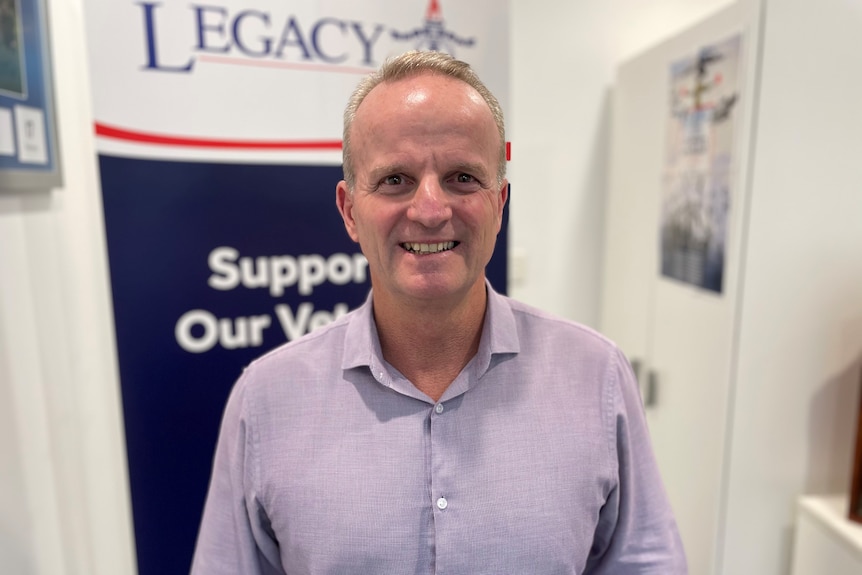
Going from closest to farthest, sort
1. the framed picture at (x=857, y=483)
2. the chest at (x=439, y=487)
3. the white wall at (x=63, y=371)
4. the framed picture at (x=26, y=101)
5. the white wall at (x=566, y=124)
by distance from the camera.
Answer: the chest at (x=439, y=487), the framed picture at (x=26, y=101), the white wall at (x=63, y=371), the framed picture at (x=857, y=483), the white wall at (x=566, y=124)

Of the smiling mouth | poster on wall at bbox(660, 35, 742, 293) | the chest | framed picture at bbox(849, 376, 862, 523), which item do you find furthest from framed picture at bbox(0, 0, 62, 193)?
framed picture at bbox(849, 376, 862, 523)

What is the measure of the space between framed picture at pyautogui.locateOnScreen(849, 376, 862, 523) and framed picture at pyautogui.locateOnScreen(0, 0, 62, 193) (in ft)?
6.43

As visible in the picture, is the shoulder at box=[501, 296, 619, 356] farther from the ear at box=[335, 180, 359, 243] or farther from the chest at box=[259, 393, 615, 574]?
the ear at box=[335, 180, 359, 243]

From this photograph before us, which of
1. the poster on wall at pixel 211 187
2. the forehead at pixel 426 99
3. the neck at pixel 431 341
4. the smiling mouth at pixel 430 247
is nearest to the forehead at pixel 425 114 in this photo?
the forehead at pixel 426 99

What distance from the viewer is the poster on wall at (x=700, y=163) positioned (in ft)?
4.65

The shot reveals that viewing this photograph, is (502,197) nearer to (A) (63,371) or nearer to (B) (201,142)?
(B) (201,142)

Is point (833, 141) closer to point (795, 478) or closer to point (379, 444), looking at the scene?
point (795, 478)

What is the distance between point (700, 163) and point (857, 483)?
864mm

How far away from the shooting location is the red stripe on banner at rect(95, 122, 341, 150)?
4.29ft

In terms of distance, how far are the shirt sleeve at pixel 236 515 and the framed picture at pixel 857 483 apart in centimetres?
135

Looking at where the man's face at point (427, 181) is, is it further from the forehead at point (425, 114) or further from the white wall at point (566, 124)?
the white wall at point (566, 124)

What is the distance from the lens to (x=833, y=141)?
135cm

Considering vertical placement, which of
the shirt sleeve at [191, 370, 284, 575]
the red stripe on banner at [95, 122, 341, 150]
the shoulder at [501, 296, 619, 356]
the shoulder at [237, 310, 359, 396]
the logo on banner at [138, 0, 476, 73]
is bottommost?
the shirt sleeve at [191, 370, 284, 575]

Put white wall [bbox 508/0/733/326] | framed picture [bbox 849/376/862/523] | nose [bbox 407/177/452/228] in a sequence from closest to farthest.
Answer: nose [bbox 407/177/452/228]
framed picture [bbox 849/376/862/523]
white wall [bbox 508/0/733/326]
